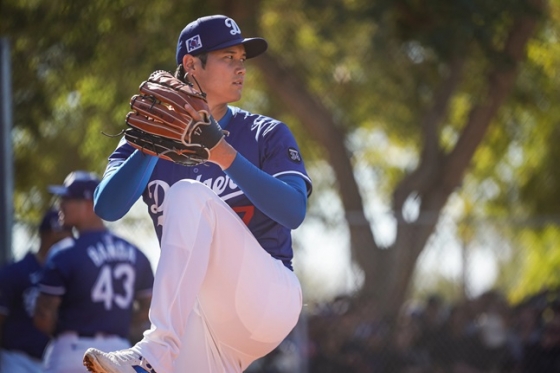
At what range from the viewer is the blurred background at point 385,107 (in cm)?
841

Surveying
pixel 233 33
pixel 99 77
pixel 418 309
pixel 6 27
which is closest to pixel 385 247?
pixel 418 309

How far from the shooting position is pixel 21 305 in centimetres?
625

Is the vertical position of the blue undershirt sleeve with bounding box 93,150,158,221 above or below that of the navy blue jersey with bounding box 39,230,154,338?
above

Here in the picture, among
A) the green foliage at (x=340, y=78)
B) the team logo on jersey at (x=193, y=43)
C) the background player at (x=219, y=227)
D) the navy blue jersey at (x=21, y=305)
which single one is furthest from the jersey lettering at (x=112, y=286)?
the green foliage at (x=340, y=78)

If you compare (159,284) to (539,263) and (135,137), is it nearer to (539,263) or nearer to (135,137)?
(135,137)

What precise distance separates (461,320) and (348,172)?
2.05m

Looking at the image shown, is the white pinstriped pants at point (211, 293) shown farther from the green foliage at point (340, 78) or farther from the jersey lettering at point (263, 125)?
the green foliage at point (340, 78)

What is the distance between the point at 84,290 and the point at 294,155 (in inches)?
88.4

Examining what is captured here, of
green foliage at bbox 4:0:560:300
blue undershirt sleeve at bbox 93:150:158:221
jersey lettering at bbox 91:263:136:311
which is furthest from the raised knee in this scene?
green foliage at bbox 4:0:560:300

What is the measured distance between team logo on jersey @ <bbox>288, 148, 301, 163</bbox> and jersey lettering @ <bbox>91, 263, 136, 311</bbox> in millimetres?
2170

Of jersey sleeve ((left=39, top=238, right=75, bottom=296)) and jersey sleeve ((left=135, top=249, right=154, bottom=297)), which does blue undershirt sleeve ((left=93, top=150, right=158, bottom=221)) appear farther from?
jersey sleeve ((left=135, top=249, right=154, bottom=297))

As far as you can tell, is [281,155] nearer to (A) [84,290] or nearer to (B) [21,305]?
(A) [84,290]

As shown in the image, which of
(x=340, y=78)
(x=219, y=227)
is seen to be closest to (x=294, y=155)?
(x=219, y=227)

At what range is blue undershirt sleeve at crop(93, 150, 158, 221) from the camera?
352 cm
